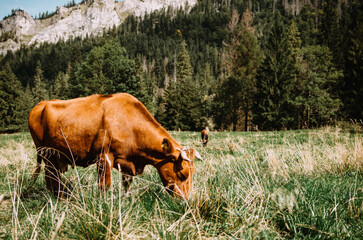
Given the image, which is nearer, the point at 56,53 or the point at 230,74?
the point at 230,74

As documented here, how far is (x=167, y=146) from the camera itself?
141 inches

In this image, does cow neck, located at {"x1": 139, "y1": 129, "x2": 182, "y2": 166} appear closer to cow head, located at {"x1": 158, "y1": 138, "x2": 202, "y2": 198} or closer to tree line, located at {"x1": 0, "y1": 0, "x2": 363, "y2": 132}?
cow head, located at {"x1": 158, "y1": 138, "x2": 202, "y2": 198}

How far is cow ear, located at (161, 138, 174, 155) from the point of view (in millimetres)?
3553

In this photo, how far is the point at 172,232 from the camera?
83.3 inches

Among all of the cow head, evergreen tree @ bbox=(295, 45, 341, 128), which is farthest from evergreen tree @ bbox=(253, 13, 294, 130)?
the cow head

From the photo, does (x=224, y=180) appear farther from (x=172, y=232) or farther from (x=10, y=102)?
(x=10, y=102)

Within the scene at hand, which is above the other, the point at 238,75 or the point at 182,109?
the point at 238,75

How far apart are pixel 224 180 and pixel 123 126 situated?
1.99 m

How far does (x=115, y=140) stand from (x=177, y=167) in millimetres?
1169

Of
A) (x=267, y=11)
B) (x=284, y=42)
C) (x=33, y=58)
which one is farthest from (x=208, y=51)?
(x=33, y=58)

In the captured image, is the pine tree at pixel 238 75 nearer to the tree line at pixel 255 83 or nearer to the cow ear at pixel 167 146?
the tree line at pixel 255 83

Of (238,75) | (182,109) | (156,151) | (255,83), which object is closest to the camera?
(156,151)

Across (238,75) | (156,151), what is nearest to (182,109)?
(238,75)

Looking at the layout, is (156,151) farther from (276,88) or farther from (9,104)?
(9,104)
